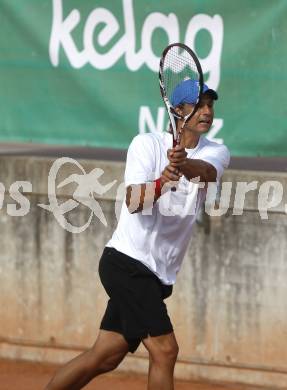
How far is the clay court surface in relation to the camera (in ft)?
24.1

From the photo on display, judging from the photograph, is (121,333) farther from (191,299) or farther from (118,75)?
(118,75)

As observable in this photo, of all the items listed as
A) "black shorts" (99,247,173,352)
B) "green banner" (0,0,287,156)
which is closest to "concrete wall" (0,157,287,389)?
"green banner" (0,0,287,156)

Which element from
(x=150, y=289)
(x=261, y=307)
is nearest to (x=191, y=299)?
(x=261, y=307)

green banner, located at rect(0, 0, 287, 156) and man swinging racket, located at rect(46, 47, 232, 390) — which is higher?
green banner, located at rect(0, 0, 287, 156)

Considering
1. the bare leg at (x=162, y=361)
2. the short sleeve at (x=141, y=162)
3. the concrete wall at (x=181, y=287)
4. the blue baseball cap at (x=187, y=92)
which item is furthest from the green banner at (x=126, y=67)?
the bare leg at (x=162, y=361)

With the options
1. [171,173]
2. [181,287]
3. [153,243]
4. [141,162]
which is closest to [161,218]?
[153,243]

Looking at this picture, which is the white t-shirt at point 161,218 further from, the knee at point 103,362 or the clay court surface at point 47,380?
the clay court surface at point 47,380

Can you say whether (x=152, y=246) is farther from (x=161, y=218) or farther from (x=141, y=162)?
(x=141, y=162)

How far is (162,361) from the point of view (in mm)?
→ 5754

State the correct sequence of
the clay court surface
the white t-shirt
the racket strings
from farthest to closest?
the clay court surface < the racket strings < the white t-shirt

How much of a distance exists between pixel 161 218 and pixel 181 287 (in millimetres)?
1630

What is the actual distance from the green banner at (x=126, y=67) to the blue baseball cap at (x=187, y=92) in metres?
1.62

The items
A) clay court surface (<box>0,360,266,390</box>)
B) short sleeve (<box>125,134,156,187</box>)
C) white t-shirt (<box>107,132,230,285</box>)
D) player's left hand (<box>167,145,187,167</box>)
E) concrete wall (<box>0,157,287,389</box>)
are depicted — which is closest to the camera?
player's left hand (<box>167,145,187,167</box>)

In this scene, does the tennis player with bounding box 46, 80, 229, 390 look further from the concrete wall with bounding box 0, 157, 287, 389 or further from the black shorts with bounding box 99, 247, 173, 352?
the concrete wall with bounding box 0, 157, 287, 389
